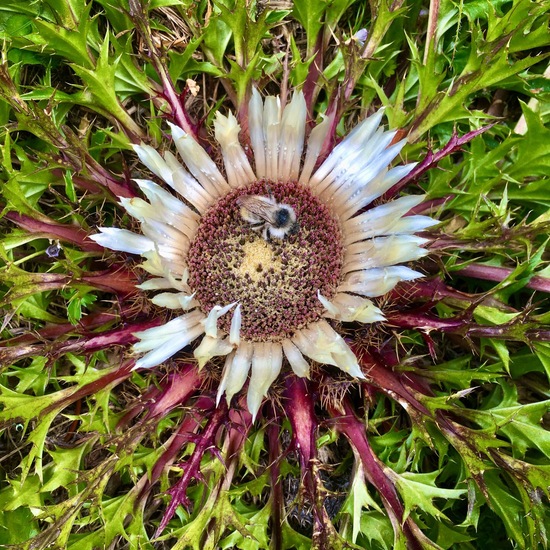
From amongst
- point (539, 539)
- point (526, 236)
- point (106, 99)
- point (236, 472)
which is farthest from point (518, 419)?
point (106, 99)

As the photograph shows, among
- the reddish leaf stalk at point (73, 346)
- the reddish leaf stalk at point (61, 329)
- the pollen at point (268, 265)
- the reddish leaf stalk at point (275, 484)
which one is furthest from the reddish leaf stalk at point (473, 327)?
the reddish leaf stalk at point (61, 329)

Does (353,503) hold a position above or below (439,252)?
below

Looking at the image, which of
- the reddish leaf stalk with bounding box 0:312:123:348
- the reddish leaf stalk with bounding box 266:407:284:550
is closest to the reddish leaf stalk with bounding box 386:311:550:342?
the reddish leaf stalk with bounding box 266:407:284:550

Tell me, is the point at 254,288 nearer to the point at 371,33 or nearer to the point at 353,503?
the point at 353,503

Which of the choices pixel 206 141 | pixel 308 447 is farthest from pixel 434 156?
pixel 308 447

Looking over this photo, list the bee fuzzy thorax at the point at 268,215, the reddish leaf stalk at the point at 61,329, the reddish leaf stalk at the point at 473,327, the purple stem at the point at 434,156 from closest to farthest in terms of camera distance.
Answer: the reddish leaf stalk at the point at 473,327, the purple stem at the point at 434,156, the bee fuzzy thorax at the point at 268,215, the reddish leaf stalk at the point at 61,329

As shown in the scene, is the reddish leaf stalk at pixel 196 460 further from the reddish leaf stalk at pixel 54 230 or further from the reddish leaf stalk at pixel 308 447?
the reddish leaf stalk at pixel 54 230

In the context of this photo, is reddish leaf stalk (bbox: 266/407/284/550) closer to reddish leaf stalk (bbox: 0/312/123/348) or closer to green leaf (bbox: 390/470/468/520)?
green leaf (bbox: 390/470/468/520)
